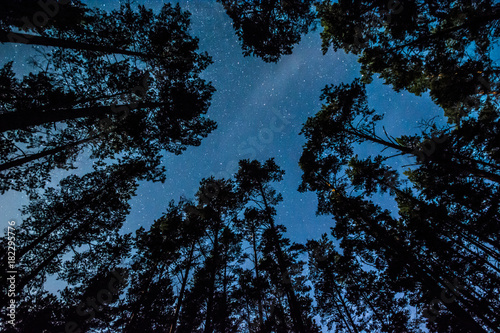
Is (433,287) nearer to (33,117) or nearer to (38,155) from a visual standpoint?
(33,117)

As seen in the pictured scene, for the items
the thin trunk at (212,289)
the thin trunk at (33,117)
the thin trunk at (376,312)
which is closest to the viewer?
the thin trunk at (33,117)

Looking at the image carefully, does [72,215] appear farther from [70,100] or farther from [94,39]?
[94,39]

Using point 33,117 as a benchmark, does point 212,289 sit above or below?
below

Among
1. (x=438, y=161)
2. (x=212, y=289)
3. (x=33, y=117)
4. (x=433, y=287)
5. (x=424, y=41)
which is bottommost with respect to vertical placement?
(x=433, y=287)

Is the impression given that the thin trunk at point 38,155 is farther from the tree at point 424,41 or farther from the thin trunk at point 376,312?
the thin trunk at point 376,312

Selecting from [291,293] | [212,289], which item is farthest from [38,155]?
[291,293]

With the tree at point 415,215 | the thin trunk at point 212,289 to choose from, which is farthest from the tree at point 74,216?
the tree at point 415,215

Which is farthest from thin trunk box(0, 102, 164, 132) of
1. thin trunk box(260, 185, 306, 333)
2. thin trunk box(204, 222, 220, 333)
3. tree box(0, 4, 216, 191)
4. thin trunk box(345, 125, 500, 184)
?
thin trunk box(345, 125, 500, 184)

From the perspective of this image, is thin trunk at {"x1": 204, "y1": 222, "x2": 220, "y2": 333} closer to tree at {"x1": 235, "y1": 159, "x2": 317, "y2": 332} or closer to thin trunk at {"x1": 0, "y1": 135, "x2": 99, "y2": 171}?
tree at {"x1": 235, "y1": 159, "x2": 317, "y2": 332}

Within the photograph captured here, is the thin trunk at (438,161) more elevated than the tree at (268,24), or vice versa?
the tree at (268,24)

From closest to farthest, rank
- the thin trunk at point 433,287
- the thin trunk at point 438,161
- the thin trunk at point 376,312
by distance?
the thin trunk at point 433,287 < the thin trunk at point 438,161 < the thin trunk at point 376,312

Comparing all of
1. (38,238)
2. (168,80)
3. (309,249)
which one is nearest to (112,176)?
(38,238)

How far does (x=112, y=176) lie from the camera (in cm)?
1125

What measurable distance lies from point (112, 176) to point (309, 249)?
50.9 ft
